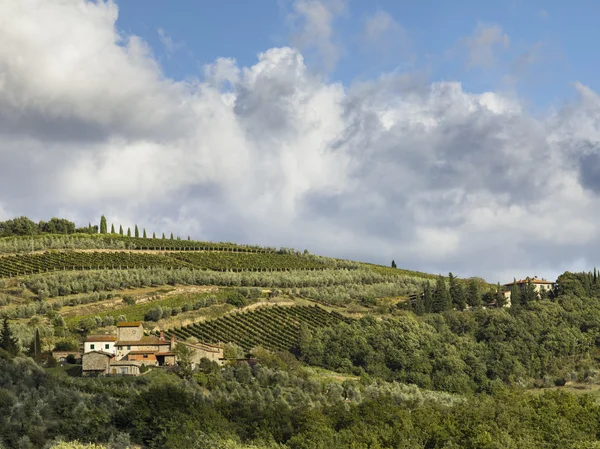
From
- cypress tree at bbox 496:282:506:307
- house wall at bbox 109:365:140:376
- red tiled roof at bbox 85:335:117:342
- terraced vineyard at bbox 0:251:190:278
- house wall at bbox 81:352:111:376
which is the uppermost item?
terraced vineyard at bbox 0:251:190:278

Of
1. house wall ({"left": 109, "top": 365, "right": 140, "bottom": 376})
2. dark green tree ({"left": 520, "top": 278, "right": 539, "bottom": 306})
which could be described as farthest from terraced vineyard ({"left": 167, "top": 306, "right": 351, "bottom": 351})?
dark green tree ({"left": 520, "top": 278, "right": 539, "bottom": 306})

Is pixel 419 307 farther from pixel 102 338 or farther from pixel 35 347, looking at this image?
pixel 35 347

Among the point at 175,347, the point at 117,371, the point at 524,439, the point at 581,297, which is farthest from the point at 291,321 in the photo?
the point at 524,439

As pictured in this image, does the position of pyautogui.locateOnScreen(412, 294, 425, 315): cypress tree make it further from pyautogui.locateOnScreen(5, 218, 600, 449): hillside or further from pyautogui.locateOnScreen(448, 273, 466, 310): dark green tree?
pyautogui.locateOnScreen(448, 273, 466, 310): dark green tree

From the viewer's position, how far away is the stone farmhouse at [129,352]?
92.2m

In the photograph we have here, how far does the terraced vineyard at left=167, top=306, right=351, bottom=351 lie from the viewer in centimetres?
11706

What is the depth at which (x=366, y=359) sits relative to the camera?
388 ft

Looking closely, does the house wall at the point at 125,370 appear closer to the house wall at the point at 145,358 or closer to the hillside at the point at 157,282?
the house wall at the point at 145,358

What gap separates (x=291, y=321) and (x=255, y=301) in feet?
29.4

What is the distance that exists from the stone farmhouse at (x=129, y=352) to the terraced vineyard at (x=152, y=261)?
4529cm

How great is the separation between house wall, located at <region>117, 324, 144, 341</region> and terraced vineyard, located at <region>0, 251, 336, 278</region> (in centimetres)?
4369

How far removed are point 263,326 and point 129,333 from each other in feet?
87.7

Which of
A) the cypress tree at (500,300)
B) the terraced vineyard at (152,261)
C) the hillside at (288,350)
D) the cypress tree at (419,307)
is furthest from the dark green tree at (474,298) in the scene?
the terraced vineyard at (152,261)

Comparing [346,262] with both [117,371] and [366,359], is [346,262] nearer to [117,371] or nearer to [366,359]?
[366,359]
